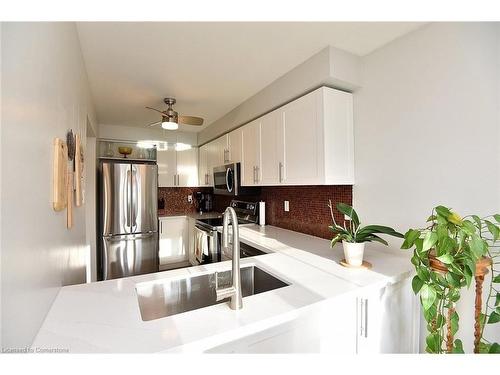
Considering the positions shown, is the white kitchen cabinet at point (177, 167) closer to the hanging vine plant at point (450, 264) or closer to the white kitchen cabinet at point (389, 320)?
the white kitchen cabinet at point (389, 320)

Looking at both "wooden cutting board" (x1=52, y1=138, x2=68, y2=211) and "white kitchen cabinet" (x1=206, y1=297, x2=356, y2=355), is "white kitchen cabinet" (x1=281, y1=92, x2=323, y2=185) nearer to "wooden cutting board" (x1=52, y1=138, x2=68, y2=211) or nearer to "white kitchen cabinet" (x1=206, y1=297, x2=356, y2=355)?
"white kitchen cabinet" (x1=206, y1=297, x2=356, y2=355)

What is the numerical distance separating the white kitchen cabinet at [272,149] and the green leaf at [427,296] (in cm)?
133

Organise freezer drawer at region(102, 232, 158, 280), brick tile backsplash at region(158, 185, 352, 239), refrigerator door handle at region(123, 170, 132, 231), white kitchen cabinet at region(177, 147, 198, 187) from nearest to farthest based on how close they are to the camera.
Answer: brick tile backsplash at region(158, 185, 352, 239) < freezer drawer at region(102, 232, 158, 280) < refrigerator door handle at region(123, 170, 132, 231) < white kitchen cabinet at region(177, 147, 198, 187)

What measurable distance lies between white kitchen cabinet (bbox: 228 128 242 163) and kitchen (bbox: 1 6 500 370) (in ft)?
0.24

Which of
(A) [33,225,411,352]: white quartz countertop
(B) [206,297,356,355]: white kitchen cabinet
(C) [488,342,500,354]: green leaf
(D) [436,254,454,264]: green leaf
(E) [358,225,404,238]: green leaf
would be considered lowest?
(C) [488,342,500,354]: green leaf

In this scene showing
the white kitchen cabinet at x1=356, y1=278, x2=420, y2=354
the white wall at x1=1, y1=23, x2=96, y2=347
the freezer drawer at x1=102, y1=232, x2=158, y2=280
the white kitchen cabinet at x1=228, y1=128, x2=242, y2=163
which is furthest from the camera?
A: the freezer drawer at x1=102, y1=232, x2=158, y2=280

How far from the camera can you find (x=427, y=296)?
937mm

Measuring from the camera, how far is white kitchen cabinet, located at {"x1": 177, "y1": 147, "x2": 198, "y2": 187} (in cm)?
409

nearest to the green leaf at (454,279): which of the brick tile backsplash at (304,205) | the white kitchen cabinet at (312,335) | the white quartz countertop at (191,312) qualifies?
the white quartz countertop at (191,312)

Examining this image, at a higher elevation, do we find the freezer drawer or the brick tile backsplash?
the brick tile backsplash

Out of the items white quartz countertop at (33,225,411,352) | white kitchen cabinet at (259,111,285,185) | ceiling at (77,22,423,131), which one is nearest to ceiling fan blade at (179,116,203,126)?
ceiling at (77,22,423,131)

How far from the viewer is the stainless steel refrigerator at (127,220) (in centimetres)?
310

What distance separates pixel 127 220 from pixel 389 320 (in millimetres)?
3122

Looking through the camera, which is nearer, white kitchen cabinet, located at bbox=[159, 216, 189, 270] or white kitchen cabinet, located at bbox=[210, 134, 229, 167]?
white kitchen cabinet, located at bbox=[210, 134, 229, 167]
